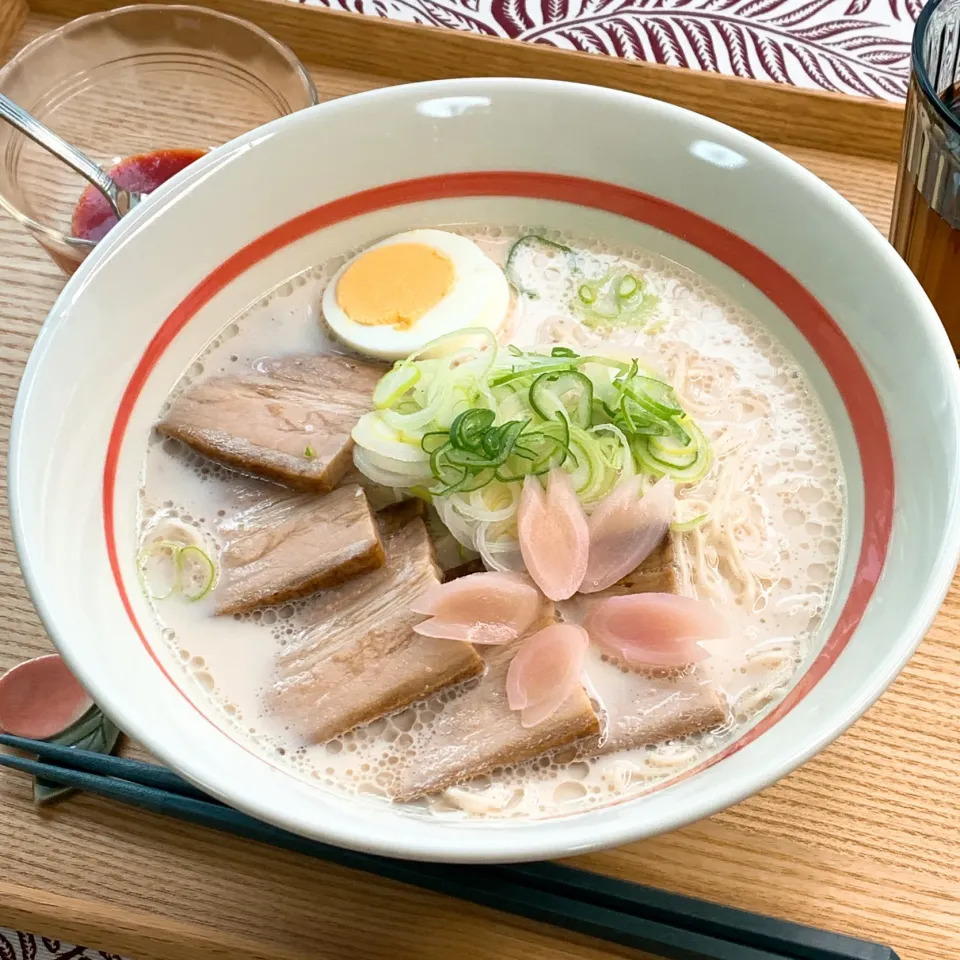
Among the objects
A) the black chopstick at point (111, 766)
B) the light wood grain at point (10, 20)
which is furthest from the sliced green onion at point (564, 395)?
the light wood grain at point (10, 20)

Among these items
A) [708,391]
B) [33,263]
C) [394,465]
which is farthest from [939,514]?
[33,263]

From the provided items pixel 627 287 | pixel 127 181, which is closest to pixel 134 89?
pixel 127 181

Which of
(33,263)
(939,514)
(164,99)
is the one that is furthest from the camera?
(164,99)

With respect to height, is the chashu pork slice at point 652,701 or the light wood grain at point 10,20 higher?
the light wood grain at point 10,20

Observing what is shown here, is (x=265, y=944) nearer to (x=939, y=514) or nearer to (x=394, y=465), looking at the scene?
(x=394, y=465)

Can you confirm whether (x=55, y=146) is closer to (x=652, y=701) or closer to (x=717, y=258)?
(x=717, y=258)

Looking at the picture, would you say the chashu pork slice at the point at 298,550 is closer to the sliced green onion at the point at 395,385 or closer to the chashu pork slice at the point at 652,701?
the sliced green onion at the point at 395,385
